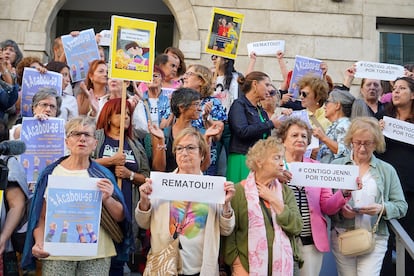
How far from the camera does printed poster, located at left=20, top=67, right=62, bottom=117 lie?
5.95 meters

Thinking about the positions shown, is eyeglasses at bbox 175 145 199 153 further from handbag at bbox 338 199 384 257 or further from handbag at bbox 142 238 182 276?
handbag at bbox 338 199 384 257

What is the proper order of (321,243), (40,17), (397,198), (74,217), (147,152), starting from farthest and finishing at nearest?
(40,17), (147,152), (397,198), (321,243), (74,217)

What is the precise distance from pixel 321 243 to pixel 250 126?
4.78ft

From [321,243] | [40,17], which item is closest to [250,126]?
[321,243]

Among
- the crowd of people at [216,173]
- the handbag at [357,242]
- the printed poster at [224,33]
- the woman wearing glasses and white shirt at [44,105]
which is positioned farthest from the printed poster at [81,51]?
the handbag at [357,242]

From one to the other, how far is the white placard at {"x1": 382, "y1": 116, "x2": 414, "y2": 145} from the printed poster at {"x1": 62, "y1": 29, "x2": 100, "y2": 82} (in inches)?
139

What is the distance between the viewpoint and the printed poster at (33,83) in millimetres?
5949

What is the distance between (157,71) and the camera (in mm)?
6613

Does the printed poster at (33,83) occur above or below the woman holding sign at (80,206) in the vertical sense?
above

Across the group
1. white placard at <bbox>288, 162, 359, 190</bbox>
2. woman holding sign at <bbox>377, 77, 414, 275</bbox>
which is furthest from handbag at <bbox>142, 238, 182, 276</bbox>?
woman holding sign at <bbox>377, 77, 414, 275</bbox>

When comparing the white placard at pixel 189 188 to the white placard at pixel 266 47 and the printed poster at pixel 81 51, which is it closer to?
the printed poster at pixel 81 51

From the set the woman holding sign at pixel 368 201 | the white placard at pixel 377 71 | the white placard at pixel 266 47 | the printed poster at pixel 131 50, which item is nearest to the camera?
the woman holding sign at pixel 368 201

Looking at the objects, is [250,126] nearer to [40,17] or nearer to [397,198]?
[397,198]

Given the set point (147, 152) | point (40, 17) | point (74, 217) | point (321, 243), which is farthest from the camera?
point (40, 17)
